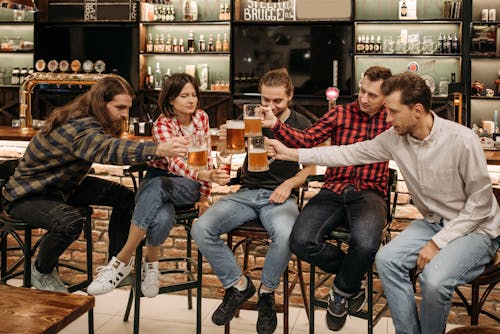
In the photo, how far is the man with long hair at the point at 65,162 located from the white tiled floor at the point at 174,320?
63 centimetres

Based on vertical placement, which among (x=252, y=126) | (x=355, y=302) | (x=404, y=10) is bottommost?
(x=355, y=302)

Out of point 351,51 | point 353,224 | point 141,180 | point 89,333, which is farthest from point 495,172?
point 351,51

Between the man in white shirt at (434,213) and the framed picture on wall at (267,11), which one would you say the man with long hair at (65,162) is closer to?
the man in white shirt at (434,213)

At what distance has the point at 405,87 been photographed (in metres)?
2.51

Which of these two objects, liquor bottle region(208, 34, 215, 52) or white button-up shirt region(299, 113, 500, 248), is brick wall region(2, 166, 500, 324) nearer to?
white button-up shirt region(299, 113, 500, 248)

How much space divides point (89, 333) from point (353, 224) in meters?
1.53

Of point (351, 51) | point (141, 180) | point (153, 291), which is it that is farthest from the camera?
point (351, 51)

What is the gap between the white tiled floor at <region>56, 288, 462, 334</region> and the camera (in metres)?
3.42

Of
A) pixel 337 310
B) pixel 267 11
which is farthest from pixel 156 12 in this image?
pixel 337 310

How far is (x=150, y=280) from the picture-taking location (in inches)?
118

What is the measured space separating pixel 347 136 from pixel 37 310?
1639 mm

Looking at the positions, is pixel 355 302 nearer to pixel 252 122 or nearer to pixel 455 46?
pixel 252 122

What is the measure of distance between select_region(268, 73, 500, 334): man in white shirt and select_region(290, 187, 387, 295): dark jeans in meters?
0.12

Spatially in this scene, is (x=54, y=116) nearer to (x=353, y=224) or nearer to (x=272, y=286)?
(x=272, y=286)
